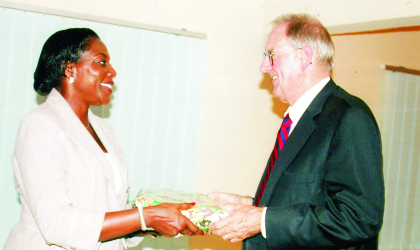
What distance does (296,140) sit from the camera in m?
1.66

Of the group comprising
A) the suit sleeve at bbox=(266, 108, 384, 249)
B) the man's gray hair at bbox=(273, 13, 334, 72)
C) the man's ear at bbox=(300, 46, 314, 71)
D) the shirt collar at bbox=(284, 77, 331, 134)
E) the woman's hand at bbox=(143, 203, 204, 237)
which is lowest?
the woman's hand at bbox=(143, 203, 204, 237)

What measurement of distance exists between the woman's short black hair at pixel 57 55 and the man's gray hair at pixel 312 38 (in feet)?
3.44

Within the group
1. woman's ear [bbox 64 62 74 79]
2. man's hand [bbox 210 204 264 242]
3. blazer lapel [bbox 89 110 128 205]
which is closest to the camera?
man's hand [bbox 210 204 264 242]

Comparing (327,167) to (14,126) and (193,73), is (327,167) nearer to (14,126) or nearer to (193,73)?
(193,73)

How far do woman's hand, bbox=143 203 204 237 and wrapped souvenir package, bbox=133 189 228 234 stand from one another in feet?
0.10

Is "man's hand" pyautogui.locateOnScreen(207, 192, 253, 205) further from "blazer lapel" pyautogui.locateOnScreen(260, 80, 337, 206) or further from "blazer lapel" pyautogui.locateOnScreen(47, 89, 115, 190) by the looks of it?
"blazer lapel" pyautogui.locateOnScreen(47, 89, 115, 190)

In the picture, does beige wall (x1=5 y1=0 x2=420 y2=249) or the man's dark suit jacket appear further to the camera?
beige wall (x1=5 y1=0 x2=420 y2=249)

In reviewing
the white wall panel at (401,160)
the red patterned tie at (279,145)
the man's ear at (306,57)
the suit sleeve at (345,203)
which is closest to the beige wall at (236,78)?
the white wall panel at (401,160)

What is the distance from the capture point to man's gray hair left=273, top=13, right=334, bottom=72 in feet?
5.91

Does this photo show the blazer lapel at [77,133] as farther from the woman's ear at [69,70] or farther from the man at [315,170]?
the man at [315,170]

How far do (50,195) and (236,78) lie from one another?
2.21 meters

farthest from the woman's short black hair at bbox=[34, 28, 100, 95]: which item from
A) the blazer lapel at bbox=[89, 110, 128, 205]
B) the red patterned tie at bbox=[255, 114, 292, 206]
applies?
the red patterned tie at bbox=[255, 114, 292, 206]

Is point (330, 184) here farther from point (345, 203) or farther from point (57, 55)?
point (57, 55)

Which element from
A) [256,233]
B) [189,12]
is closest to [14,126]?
[189,12]
